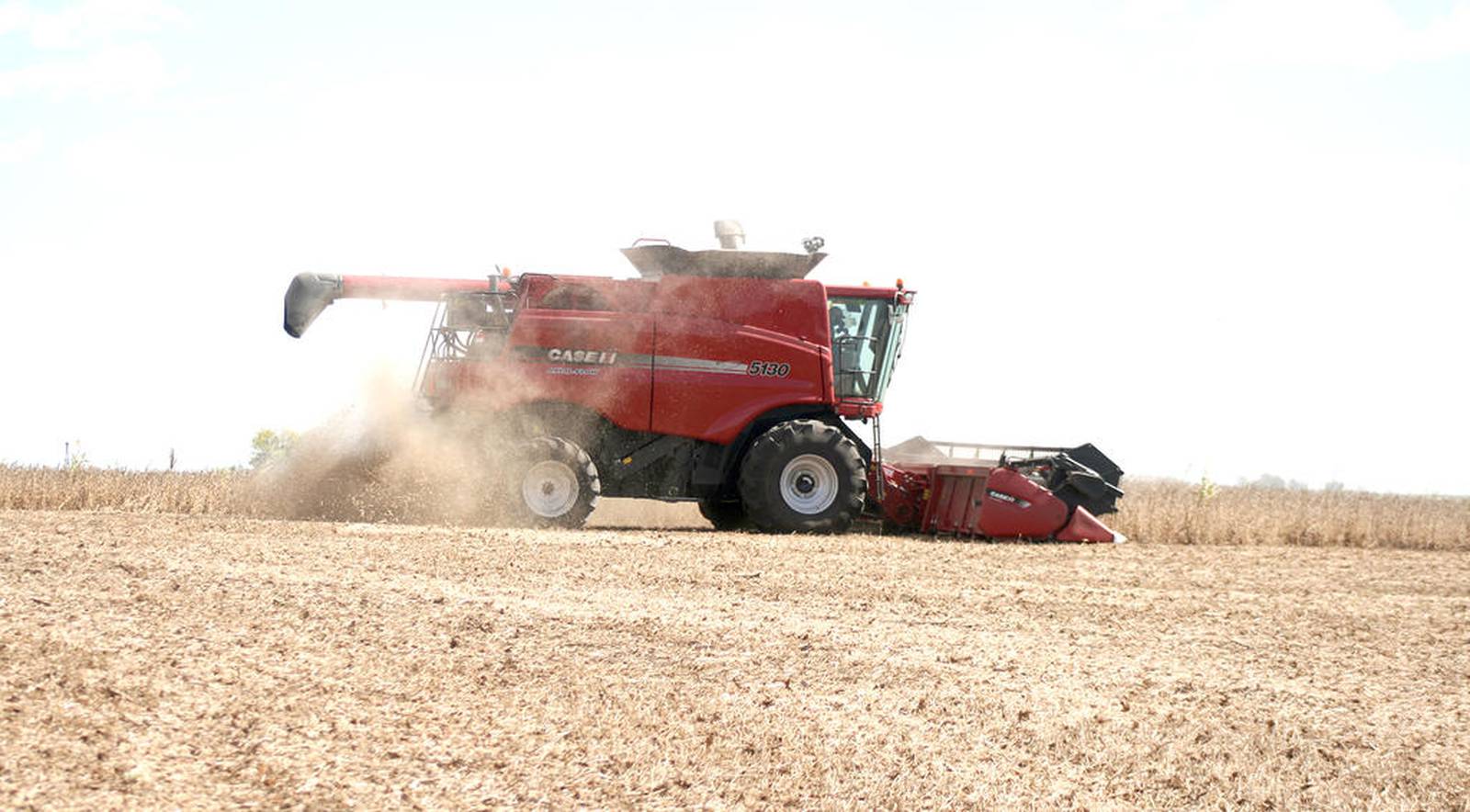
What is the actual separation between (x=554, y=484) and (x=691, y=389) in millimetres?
1716

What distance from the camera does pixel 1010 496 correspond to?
527 inches

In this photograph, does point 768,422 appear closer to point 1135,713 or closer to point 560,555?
point 560,555

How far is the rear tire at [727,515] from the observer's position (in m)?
14.3

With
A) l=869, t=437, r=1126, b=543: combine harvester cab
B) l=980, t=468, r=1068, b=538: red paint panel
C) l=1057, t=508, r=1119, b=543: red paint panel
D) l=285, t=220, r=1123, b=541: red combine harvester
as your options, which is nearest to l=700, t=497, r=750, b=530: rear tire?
l=285, t=220, r=1123, b=541: red combine harvester

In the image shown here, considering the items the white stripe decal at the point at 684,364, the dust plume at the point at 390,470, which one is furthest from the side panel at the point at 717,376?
the dust plume at the point at 390,470

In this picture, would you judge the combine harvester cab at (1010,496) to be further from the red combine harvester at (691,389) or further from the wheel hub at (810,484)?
the wheel hub at (810,484)

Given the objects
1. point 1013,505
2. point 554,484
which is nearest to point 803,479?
A: point 1013,505

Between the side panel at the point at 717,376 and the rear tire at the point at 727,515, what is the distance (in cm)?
116

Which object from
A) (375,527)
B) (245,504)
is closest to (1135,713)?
(375,527)

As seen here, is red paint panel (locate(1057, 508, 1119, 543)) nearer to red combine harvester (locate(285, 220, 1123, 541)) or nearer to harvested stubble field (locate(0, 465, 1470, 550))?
red combine harvester (locate(285, 220, 1123, 541))

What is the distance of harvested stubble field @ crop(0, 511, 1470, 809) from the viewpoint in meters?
4.46

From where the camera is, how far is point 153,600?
6703 mm

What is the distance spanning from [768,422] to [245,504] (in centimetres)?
537

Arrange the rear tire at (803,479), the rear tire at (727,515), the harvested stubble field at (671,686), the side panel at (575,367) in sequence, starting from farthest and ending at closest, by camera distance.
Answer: the rear tire at (727,515), the rear tire at (803,479), the side panel at (575,367), the harvested stubble field at (671,686)
